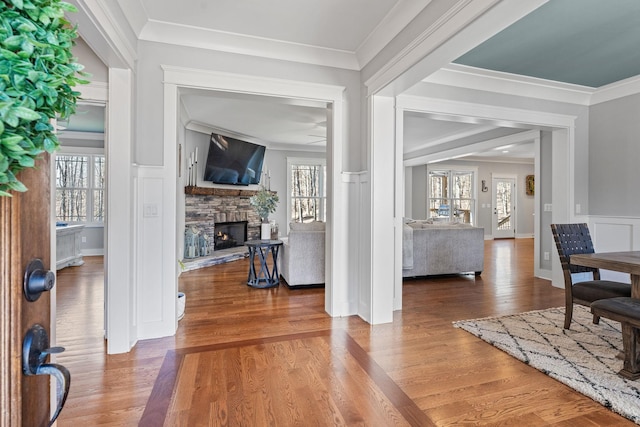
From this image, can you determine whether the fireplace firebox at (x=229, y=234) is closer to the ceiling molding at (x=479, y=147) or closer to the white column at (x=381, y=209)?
the white column at (x=381, y=209)

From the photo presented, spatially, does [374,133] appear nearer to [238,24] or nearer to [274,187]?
[238,24]

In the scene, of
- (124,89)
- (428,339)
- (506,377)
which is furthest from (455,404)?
(124,89)

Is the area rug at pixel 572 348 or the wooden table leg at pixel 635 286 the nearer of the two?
the area rug at pixel 572 348

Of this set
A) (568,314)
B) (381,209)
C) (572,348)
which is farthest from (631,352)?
(381,209)

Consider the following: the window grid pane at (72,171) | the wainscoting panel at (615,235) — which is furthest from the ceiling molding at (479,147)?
the window grid pane at (72,171)

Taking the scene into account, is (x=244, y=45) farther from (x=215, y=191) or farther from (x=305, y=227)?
(x=215, y=191)

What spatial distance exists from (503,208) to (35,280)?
39.1 ft

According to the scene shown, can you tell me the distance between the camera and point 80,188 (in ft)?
22.8

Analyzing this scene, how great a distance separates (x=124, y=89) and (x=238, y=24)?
1.03 metres

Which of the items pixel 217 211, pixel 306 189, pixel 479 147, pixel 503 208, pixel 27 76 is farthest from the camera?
pixel 503 208

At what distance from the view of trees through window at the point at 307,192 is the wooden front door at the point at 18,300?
7890 millimetres

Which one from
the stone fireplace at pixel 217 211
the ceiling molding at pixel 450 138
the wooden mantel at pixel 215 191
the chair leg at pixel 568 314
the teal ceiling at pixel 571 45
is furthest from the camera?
the stone fireplace at pixel 217 211

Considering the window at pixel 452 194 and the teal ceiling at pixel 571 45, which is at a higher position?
the teal ceiling at pixel 571 45

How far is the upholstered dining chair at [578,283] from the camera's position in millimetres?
2591
